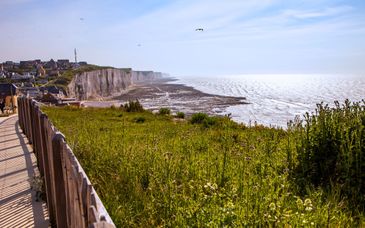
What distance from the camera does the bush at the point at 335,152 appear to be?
16.9ft

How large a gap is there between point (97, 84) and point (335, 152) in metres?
125

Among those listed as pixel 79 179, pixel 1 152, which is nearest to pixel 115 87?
pixel 1 152

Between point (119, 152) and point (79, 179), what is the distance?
12.3ft

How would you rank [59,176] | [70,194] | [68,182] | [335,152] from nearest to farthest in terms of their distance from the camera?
[70,194] < [68,182] < [59,176] < [335,152]

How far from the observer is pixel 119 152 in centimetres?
617

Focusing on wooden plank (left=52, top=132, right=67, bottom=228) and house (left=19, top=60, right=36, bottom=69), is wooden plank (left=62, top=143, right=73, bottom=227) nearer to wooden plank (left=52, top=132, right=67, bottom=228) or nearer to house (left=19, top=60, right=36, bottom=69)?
wooden plank (left=52, top=132, right=67, bottom=228)

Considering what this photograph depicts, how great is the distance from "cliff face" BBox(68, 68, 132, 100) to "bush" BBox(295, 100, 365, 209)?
88.5 metres

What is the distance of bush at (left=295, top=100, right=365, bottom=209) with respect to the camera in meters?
5.15

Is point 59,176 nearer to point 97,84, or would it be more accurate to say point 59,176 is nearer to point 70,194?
point 70,194

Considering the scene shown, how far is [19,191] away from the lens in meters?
6.86

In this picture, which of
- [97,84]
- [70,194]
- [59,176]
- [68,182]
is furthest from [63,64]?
[70,194]

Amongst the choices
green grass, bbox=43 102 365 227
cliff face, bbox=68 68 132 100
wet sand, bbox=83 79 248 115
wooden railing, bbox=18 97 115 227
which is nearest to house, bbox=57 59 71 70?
cliff face, bbox=68 68 132 100

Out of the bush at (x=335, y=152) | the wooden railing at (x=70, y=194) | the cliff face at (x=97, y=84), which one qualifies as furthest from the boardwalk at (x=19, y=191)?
the cliff face at (x=97, y=84)

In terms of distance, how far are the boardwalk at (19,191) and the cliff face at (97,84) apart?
8243 centimetres
